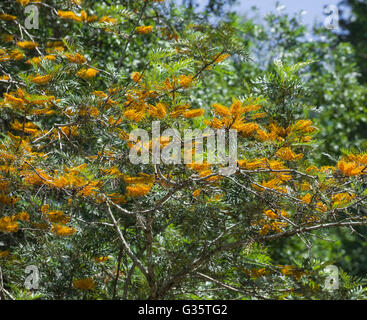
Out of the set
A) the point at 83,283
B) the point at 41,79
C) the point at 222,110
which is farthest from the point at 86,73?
the point at 83,283

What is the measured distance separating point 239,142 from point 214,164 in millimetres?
229

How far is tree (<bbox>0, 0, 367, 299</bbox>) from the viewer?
2199mm

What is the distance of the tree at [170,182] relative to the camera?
86.6 inches

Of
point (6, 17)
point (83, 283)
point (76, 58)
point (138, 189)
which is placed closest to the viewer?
point (138, 189)

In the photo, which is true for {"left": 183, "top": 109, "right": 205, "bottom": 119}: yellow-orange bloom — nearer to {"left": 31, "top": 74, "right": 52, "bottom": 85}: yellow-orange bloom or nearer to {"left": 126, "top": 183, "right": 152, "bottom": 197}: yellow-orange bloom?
{"left": 126, "top": 183, "right": 152, "bottom": 197}: yellow-orange bloom

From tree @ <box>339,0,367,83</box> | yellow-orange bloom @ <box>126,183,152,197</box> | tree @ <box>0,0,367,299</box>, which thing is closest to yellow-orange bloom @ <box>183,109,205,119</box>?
tree @ <box>0,0,367,299</box>

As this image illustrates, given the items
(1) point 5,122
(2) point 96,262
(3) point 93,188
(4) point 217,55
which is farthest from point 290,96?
(1) point 5,122

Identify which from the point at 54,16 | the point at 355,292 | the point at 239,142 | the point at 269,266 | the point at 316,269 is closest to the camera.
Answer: the point at 239,142

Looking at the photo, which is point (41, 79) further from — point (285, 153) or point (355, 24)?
point (355, 24)

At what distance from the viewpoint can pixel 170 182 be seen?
7.29 ft

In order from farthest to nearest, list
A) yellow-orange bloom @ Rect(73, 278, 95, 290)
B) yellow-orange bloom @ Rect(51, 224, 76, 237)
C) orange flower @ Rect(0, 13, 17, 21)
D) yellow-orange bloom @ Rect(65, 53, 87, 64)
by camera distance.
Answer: orange flower @ Rect(0, 13, 17, 21) → yellow-orange bloom @ Rect(73, 278, 95, 290) → yellow-orange bloom @ Rect(65, 53, 87, 64) → yellow-orange bloom @ Rect(51, 224, 76, 237)

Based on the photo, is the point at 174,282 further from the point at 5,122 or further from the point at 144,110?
the point at 5,122

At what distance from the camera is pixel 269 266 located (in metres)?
2.90

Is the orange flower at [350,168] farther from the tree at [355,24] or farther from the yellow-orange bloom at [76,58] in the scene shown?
the tree at [355,24]
